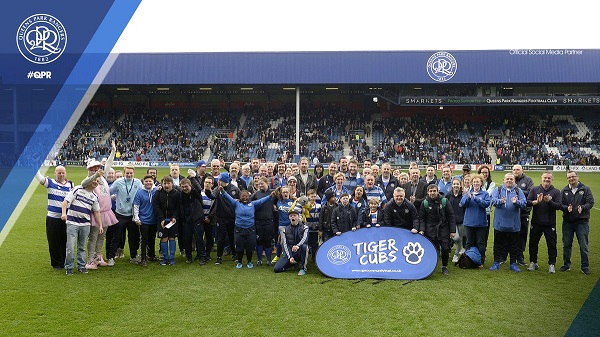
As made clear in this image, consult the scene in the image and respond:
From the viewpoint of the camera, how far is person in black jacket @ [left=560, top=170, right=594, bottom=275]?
904cm

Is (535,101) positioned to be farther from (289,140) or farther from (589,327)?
(589,327)

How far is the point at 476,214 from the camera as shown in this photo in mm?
9344

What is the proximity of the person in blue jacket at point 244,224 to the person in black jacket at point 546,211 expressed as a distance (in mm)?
4767

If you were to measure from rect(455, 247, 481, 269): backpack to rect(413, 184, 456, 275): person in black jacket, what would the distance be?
63 cm

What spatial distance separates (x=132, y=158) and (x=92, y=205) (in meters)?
33.8

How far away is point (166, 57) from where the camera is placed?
138 ft

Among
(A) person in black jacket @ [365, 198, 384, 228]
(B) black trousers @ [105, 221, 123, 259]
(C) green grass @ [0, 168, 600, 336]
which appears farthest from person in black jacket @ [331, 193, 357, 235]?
(B) black trousers @ [105, 221, 123, 259]

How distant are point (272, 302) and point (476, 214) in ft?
13.8

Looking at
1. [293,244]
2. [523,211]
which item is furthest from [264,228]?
[523,211]

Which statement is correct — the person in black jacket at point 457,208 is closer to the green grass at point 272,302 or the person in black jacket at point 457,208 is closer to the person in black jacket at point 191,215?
the green grass at point 272,302

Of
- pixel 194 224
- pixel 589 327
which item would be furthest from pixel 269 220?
pixel 589 327

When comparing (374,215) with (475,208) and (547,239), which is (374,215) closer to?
(475,208)

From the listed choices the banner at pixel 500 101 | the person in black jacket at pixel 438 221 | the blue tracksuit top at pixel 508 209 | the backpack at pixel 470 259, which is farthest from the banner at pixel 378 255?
the banner at pixel 500 101

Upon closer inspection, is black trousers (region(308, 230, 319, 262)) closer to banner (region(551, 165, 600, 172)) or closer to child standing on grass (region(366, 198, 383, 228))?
child standing on grass (region(366, 198, 383, 228))
